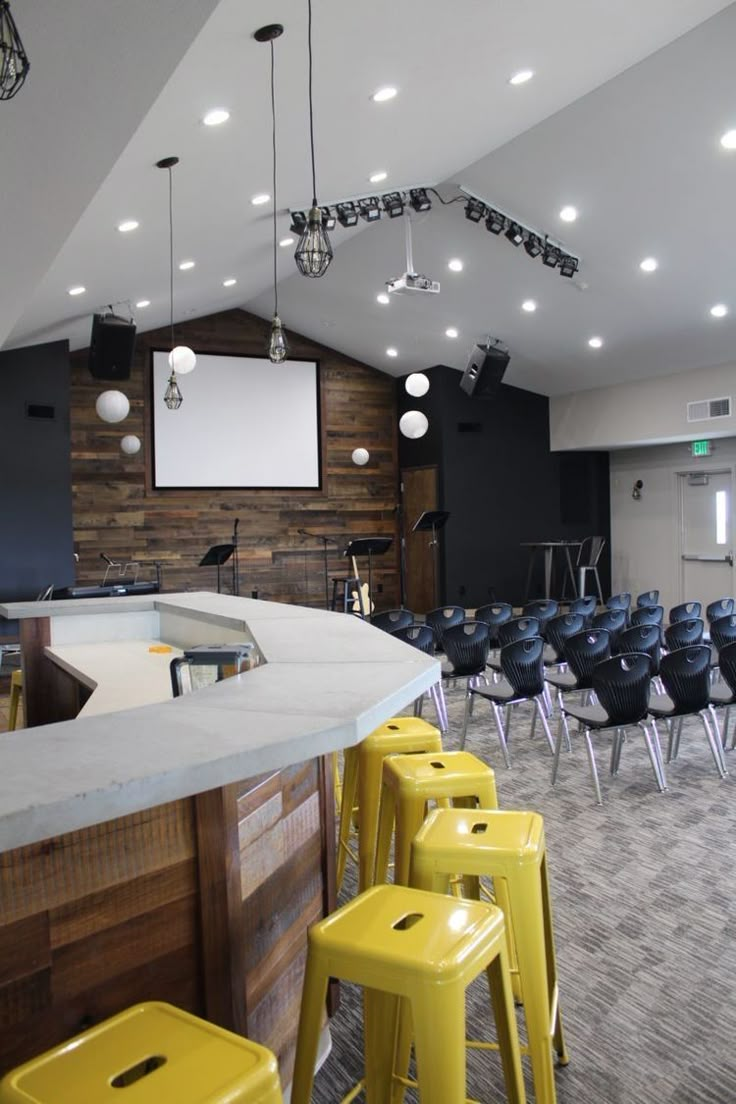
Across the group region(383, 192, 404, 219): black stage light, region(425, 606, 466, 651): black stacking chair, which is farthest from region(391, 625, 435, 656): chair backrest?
region(383, 192, 404, 219): black stage light

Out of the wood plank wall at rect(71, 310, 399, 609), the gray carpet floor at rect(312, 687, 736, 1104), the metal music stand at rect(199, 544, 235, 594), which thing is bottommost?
the gray carpet floor at rect(312, 687, 736, 1104)

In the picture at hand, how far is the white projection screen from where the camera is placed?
11742 millimetres

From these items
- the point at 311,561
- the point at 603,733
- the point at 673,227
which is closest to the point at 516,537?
the point at 311,561

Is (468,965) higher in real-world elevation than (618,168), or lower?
lower

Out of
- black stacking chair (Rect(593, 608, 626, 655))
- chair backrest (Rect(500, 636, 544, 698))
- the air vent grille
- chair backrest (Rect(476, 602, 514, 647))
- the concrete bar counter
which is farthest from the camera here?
the air vent grille

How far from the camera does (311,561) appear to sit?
12.8m

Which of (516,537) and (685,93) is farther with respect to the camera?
(516,537)

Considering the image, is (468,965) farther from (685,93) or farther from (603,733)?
(685,93)

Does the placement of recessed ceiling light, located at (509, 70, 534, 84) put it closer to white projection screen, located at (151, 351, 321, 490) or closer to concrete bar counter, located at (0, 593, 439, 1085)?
concrete bar counter, located at (0, 593, 439, 1085)

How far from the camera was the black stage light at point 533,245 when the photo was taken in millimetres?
8188

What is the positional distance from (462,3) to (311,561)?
29.8 feet

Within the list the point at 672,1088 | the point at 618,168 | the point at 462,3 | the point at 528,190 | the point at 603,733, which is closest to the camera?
the point at 672,1088

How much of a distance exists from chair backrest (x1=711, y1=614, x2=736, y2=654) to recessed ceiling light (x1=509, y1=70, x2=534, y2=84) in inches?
164

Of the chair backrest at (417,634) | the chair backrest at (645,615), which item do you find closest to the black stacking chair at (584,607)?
the chair backrest at (645,615)
